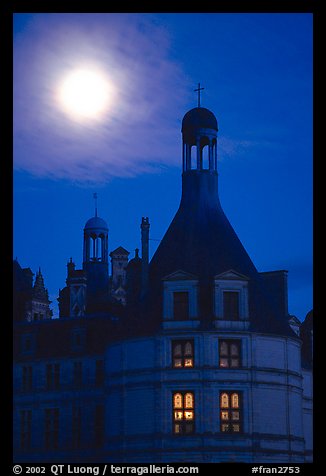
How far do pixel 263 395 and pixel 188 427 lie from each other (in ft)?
9.40

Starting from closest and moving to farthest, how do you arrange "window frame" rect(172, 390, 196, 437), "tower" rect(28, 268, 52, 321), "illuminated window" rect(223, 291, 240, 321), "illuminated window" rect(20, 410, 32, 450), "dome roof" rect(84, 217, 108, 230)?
"window frame" rect(172, 390, 196, 437) < "illuminated window" rect(223, 291, 240, 321) < "illuminated window" rect(20, 410, 32, 450) < "dome roof" rect(84, 217, 108, 230) < "tower" rect(28, 268, 52, 321)

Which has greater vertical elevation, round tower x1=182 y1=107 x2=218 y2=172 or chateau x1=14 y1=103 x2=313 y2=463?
round tower x1=182 y1=107 x2=218 y2=172

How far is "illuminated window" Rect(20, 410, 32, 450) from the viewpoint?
123 feet

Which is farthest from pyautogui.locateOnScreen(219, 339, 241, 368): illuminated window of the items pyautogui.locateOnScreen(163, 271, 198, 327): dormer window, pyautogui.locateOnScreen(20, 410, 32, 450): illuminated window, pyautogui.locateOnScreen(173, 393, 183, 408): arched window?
pyautogui.locateOnScreen(20, 410, 32, 450): illuminated window

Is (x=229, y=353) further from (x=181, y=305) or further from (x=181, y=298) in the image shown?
(x=181, y=298)

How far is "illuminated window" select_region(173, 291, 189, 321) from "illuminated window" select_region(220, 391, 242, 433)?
9.68ft

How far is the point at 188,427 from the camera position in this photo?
3419 centimetres

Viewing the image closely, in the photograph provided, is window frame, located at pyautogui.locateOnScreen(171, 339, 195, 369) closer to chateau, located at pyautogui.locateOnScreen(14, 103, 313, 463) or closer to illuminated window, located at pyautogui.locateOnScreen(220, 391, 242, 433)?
chateau, located at pyautogui.locateOnScreen(14, 103, 313, 463)

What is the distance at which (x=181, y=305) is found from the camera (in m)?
35.7

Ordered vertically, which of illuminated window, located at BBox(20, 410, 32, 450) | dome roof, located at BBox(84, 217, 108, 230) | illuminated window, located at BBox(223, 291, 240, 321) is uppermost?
dome roof, located at BBox(84, 217, 108, 230)

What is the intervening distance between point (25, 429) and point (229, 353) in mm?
8662
